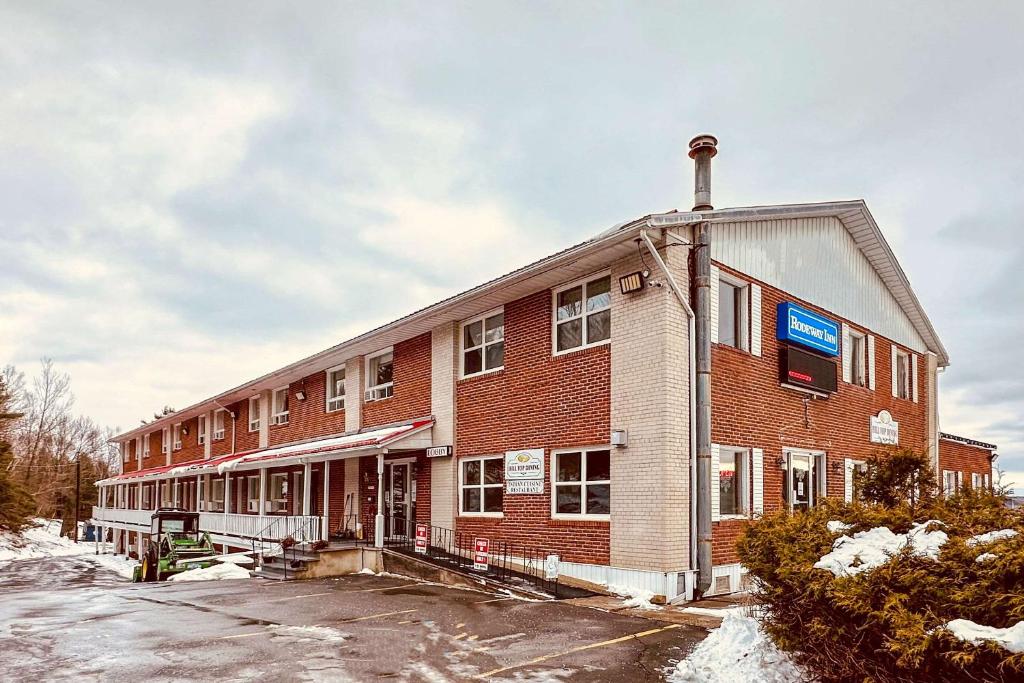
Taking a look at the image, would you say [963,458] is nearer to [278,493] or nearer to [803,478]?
[803,478]

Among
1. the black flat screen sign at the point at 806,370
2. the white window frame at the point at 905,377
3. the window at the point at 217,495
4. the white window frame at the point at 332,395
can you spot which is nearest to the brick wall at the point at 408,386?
the white window frame at the point at 332,395

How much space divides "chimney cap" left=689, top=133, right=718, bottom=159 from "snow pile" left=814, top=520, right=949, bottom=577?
10.3 metres

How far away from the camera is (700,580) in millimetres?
13562

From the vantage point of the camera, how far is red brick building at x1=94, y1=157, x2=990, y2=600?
13891mm

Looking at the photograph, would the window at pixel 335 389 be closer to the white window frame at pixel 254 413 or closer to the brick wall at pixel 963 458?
the white window frame at pixel 254 413

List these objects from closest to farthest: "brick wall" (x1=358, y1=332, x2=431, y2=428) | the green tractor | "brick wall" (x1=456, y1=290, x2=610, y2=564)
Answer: "brick wall" (x1=456, y1=290, x2=610, y2=564) → "brick wall" (x1=358, y1=332, x2=431, y2=428) → the green tractor

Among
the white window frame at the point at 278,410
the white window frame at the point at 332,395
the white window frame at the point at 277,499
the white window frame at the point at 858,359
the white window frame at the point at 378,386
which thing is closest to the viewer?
the white window frame at the point at 858,359

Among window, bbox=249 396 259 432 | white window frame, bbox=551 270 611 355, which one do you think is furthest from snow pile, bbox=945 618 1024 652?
window, bbox=249 396 259 432

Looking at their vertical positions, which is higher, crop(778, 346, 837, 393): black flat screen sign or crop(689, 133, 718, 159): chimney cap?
crop(689, 133, 718, 159): chimney cap

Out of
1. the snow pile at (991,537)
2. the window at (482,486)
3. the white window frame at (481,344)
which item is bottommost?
the window at (482,486)

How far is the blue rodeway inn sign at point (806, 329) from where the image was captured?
655 inches

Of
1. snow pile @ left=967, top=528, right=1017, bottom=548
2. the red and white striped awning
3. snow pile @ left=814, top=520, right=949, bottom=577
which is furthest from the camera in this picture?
the red and white striped awning

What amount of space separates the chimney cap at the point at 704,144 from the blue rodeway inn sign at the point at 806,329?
3.67 m

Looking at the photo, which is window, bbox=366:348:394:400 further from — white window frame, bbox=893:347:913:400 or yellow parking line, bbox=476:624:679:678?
white window frame, bbox=893:347:913:400
